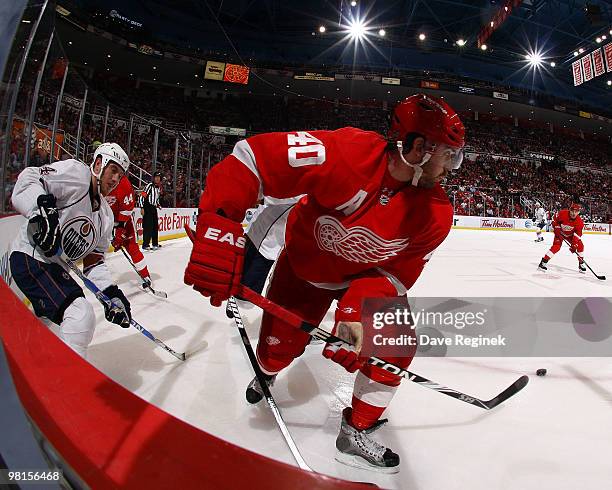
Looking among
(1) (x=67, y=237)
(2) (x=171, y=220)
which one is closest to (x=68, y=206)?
(1) (x=67, y=237)

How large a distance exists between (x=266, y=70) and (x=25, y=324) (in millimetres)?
21812

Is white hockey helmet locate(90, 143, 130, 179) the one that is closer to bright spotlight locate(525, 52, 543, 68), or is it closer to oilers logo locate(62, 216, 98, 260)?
oilers logo locate(62, 216, 98, 260)

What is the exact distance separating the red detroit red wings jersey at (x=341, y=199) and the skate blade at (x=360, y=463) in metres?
0.66

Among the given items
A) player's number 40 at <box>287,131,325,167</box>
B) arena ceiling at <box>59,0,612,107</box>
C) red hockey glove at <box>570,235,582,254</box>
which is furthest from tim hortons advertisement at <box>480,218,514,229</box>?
player's number 40 at <box>287,131,325,167</box>

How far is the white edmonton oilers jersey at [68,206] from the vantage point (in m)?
1.78

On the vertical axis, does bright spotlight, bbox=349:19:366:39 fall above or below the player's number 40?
above

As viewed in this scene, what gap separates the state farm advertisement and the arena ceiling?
42.0 ft

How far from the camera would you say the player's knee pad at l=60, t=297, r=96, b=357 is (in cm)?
163

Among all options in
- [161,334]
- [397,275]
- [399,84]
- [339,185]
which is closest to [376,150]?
[339,185]

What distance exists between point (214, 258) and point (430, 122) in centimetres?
85

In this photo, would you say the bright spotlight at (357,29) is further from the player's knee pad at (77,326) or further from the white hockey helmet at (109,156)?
the player's knee pad at (77,326)

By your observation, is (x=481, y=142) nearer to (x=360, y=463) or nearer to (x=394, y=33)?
(x=394, y=33)

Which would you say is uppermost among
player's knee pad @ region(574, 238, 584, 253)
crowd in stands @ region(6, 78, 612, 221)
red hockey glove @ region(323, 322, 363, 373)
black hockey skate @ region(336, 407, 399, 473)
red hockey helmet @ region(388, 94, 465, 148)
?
crowd in stands @ region(6, 78, 612, 221)

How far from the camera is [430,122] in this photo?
129cm
